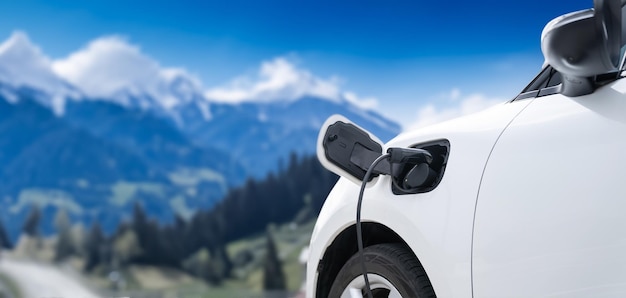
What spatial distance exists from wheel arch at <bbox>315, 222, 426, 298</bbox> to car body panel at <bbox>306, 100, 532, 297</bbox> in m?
0.17

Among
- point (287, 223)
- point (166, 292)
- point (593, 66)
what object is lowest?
point (593, 66)

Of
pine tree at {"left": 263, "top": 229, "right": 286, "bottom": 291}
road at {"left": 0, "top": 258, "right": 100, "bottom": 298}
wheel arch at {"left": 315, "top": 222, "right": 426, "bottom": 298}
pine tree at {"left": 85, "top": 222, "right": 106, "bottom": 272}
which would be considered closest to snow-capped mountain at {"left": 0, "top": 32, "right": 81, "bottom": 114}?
pine tree at {"left": 85, "top": 222, "right": 106, "bottom": 272}

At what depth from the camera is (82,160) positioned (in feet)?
241

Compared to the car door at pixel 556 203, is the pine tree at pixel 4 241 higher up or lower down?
higher up

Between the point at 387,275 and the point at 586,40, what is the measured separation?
32.8 inches

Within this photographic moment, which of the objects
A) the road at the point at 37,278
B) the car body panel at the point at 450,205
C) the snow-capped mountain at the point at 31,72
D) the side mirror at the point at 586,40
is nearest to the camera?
the side mirror at the point at 586,40

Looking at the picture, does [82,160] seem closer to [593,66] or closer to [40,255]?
[40,255]

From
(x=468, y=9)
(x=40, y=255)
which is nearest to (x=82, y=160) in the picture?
(x=40, y=255)

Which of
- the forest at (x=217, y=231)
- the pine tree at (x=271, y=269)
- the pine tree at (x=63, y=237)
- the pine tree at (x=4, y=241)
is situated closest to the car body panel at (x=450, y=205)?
the forest at (x=217, y=231)

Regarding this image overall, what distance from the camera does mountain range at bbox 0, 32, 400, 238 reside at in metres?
67.9

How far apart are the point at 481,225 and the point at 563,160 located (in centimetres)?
23

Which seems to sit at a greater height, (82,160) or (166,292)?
(82,160)

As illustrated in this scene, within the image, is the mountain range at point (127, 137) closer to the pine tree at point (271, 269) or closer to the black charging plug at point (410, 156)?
the pine tree at point (271, 269)

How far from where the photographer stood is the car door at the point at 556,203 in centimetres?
128
